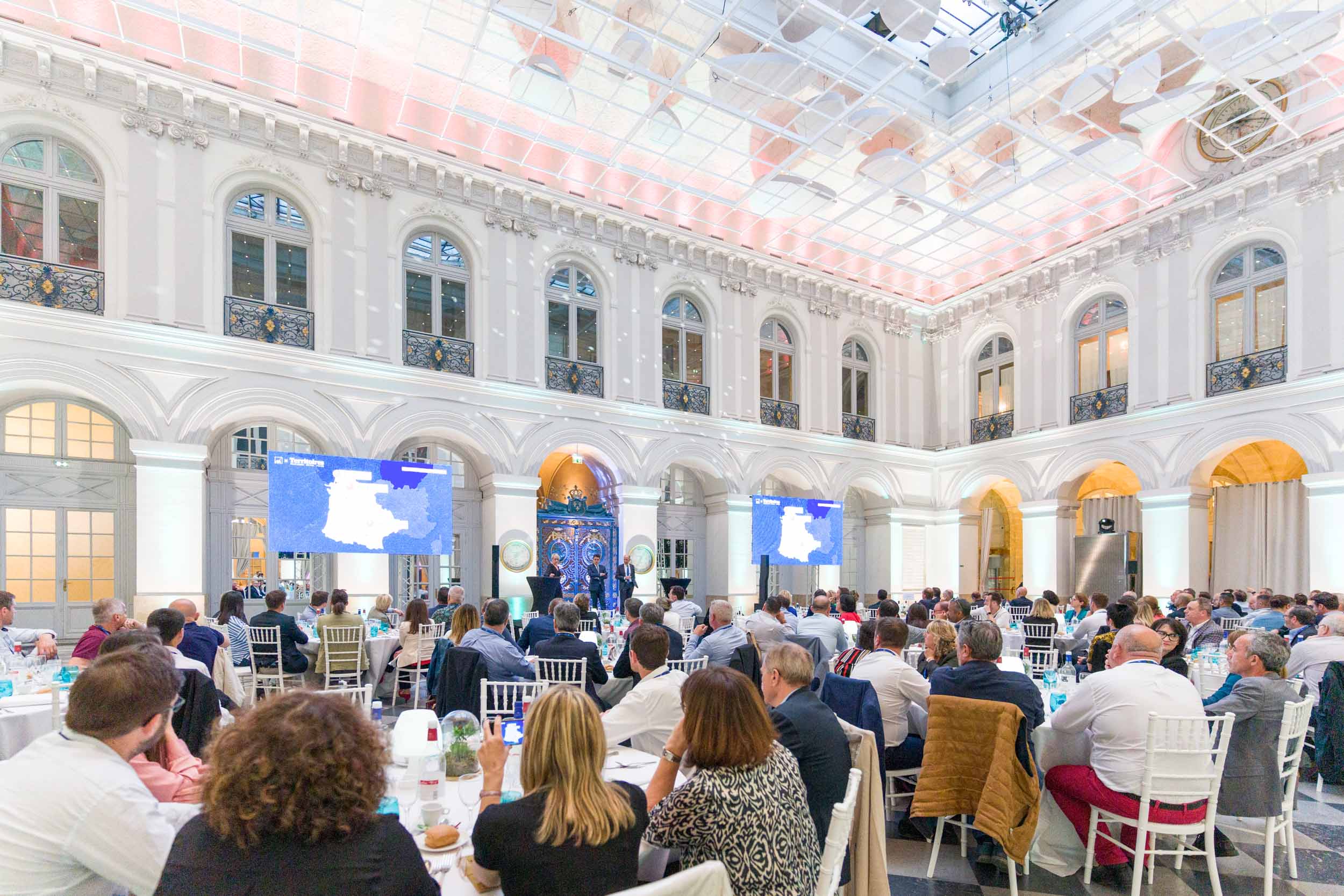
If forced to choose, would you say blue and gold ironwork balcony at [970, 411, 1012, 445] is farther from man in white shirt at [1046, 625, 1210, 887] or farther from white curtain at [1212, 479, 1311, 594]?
man in white shirt at [1046, 625, 1210, 887]

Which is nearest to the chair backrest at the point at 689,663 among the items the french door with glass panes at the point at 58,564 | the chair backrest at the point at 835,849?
the chair backrest at the point at 835,849

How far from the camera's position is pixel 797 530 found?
14.0 m

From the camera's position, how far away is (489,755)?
2.18 meters

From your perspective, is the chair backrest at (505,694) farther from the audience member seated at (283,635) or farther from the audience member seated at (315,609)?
the audience member seated at (315,609)

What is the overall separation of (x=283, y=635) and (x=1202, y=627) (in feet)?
27.2

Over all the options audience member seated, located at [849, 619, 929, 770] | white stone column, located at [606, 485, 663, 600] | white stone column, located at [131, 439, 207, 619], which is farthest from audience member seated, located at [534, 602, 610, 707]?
white stone column, located at [606, 485, 663, 600]

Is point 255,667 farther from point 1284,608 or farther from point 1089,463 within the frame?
point 1089,463

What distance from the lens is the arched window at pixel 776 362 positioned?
1483 cm

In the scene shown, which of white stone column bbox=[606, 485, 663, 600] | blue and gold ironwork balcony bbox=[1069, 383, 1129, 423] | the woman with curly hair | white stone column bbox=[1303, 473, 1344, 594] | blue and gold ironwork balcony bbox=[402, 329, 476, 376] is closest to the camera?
the woman with curly hair

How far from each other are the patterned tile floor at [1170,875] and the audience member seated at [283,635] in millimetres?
5493

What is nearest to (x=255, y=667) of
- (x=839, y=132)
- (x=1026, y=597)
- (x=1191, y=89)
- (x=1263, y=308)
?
(x=839, y=132)

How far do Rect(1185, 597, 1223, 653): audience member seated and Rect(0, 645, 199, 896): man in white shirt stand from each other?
24.5 feet

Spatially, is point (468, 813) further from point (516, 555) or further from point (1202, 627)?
point (516, 555)

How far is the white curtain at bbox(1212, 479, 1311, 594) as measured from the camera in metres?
12.7
